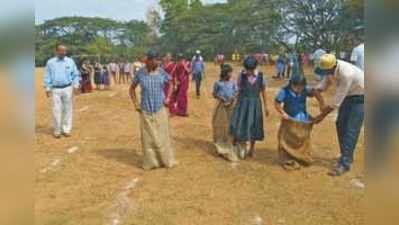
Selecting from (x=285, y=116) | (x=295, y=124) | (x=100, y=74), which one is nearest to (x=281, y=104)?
(x=285, y=116)

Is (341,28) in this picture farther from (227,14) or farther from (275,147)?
(227,14)

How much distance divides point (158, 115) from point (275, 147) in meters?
1.81

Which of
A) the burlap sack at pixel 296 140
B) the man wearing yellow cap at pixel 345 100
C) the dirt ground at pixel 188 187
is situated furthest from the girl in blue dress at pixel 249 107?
the man wearing yellow cap at pixel 345 100

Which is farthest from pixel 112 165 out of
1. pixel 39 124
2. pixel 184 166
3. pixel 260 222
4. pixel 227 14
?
pixel 227 14

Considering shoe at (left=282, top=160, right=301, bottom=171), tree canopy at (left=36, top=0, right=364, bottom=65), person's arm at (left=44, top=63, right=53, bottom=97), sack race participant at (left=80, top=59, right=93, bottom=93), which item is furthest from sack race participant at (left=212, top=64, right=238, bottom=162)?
tree canopy at (left=36, top=0, right=364, bottom=65)

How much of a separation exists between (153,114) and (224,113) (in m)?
1.02

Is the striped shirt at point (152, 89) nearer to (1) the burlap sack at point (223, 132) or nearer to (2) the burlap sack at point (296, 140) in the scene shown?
(1) the burlap sack at point (223, 132)

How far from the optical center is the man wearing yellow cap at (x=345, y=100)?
488 centimetres

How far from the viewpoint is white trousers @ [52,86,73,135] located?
752 cm

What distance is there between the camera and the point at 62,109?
7.71 meters

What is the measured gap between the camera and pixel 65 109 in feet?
25.3

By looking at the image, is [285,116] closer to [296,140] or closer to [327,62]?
[296,140]

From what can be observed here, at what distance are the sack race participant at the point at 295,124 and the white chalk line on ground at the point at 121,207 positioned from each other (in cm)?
164

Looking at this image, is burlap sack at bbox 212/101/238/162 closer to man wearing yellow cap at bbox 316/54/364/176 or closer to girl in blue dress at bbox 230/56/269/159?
girl in blue dress at bbox 230/56/269/159
